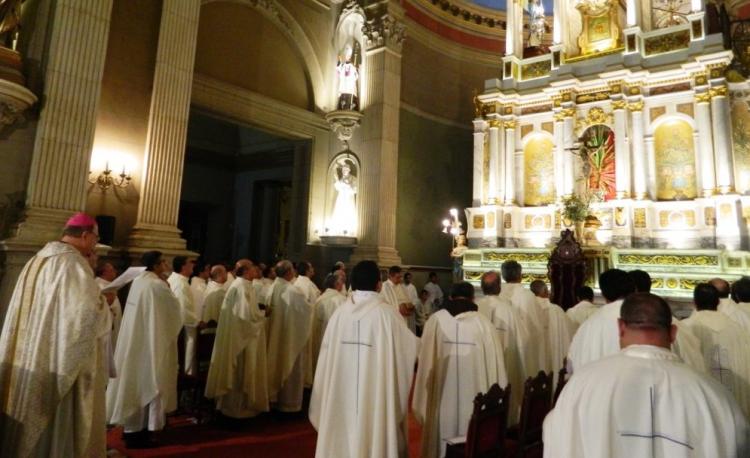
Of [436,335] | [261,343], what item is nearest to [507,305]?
[436,335]

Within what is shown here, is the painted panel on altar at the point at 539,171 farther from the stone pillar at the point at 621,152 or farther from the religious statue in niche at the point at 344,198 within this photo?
the religious statue in niche at the point at 344,198

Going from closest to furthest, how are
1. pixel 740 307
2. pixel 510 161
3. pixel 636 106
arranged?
pixel 740 307 → pixel 636 106 → pixel 510 161

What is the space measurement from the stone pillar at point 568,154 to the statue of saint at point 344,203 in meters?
5.45

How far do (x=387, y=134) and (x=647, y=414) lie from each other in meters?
11.3

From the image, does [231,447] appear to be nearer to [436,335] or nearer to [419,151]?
[436,335]

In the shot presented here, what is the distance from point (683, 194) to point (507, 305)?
923 centimetres

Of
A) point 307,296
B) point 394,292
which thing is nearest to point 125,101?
point 307,296

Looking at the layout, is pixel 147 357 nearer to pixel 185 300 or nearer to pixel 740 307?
pixel 185 300

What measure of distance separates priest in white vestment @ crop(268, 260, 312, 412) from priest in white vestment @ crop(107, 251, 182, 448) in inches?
52.0

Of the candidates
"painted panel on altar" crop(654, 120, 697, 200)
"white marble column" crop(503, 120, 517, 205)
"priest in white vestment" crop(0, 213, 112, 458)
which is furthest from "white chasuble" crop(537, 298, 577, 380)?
"painted panel on altar" crop(654, 120, 697, 200)

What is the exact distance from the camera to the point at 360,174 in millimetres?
12508

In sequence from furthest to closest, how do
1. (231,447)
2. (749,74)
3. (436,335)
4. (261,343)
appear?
(749,74) → (261,343) → (231,447) → (436,335)

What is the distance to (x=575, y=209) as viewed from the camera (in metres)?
11.4

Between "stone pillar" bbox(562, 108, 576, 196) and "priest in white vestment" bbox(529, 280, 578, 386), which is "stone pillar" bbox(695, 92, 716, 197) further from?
"priest in white vestment" bbox(529, 280, 578, 386)
